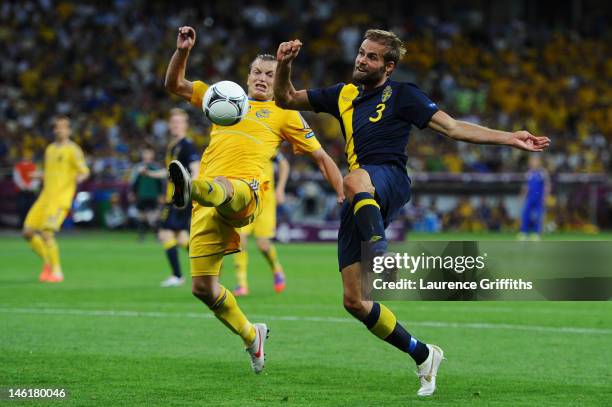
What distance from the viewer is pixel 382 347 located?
33.7 ft

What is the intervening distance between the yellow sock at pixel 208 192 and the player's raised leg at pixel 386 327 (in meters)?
1.08

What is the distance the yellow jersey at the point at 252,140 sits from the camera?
8891 mm

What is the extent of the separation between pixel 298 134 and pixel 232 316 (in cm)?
173

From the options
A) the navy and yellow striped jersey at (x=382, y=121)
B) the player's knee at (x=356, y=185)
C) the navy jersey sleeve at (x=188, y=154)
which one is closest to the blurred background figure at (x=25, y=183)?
the navy jersey sleeve at (x=188, y=154)

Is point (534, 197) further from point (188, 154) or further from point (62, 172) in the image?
point (188, 154)

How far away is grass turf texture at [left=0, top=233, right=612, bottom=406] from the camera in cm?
768

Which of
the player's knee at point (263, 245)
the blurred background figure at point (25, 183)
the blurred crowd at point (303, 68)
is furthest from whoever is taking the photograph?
the blurred crowd at point (303, 68)

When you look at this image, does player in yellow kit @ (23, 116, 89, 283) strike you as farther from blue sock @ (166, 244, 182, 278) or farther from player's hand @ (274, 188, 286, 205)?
player's hand @ (274, 188, 286, 205)

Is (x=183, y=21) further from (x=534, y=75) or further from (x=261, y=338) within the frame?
(x=261, y=338)

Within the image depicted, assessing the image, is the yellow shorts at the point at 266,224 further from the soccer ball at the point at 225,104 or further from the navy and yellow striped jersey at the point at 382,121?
the navy and yellow striped jersey at the point at 382,121

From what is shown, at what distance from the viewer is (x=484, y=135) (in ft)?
23.8

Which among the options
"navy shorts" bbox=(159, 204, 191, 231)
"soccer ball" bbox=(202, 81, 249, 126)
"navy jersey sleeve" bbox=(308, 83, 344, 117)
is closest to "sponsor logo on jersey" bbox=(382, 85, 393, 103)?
"navy jersey sleeve" bbox=(308, 83, 344, 117)

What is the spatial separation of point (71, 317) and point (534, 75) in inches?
1240

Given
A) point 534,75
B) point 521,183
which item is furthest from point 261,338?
point 534,75
